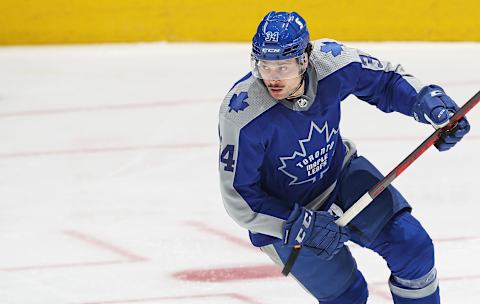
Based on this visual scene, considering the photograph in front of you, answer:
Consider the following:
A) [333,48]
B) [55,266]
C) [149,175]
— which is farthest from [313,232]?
[149,175]

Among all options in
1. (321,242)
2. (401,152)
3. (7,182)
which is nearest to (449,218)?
(401,152)

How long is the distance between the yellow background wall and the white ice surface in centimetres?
8

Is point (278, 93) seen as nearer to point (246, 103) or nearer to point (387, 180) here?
point (246, 103)

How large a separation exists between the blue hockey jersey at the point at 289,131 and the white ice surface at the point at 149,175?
81 cm

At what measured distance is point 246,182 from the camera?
311 cm

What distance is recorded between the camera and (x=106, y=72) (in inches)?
255

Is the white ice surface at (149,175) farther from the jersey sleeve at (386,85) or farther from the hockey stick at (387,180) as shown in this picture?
the jersey sleeve at (386,85)

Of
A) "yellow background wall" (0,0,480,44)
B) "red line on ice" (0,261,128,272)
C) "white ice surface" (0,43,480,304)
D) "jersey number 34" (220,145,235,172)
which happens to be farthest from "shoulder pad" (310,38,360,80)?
"yellow background wall" (0,0,480,44)

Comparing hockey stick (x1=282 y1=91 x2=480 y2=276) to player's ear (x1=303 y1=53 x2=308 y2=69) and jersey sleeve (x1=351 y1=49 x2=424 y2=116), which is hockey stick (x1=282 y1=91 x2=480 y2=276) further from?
player's ear (x1=303 y1=53 x2=308 y2=69)

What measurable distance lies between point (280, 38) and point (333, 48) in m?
0.27

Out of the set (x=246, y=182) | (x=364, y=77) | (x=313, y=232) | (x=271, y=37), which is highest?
(x=271, y=37)

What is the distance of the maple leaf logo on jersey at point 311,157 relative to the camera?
10.3ft

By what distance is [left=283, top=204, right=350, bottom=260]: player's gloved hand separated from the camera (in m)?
3.10

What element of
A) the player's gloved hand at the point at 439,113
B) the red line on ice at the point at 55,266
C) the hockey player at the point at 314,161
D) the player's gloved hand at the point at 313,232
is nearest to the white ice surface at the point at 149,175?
the red line on ice at the point at 55,266
